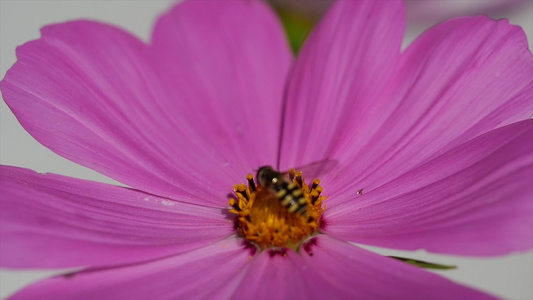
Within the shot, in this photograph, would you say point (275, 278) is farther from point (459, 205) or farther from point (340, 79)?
point (340, 79)

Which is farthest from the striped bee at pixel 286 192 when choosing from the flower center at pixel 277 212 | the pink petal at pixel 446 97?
the pink petal at pixel 446 97

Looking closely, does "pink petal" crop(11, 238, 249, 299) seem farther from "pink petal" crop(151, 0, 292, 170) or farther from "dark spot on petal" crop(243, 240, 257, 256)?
"pink petal" crop(151, 0, 292, 170)

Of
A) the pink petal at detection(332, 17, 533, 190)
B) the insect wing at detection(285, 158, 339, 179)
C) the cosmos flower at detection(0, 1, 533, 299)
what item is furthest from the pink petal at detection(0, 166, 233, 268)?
the pink petal at detection(332, 17, 533, 190)

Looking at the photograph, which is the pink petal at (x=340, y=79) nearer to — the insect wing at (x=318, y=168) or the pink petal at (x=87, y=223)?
the insect wing at (x=318, y=168)

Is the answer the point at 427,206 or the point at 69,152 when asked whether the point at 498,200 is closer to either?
the point at 427,206

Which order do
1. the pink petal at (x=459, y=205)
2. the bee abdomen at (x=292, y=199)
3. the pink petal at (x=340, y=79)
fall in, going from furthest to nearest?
the pink petal at (x=340, y=79) < the bee abdomen at (x=292, y=199) < the pink petal at (x=459, y=205)

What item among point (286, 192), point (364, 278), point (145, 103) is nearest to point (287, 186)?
point (286, 192)

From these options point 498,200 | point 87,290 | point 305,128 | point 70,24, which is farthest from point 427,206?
point 70,24
